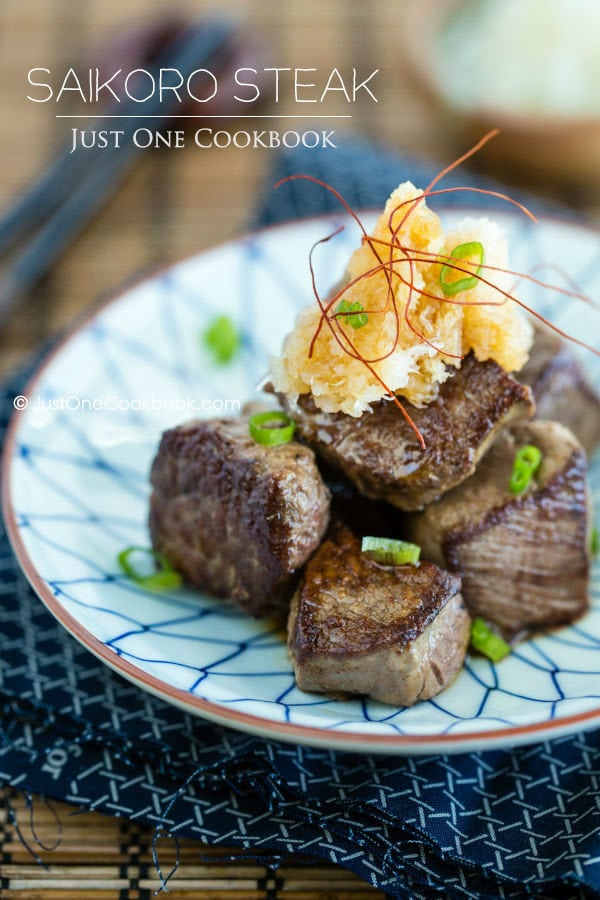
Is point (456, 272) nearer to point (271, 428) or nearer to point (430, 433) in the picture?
point (430, 433)

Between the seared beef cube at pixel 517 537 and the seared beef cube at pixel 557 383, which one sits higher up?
the seared beef cube at pixel 557 383

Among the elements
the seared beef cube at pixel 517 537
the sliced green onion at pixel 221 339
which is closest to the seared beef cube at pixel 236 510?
the seared beef cube at pixel 517 537

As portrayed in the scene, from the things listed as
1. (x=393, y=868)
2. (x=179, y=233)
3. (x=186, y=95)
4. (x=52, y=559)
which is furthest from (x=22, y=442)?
(x=186, y=95)

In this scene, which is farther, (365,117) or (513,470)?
(365,117)

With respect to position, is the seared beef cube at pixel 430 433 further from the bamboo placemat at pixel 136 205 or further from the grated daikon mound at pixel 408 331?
the bamboo placemat at pixel 136 205

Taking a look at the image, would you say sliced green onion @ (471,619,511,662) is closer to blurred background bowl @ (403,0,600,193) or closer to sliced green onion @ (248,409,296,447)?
sliced green onion @ (248,409,296,447)

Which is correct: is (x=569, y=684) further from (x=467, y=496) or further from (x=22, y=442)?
(x=22, y=442)
